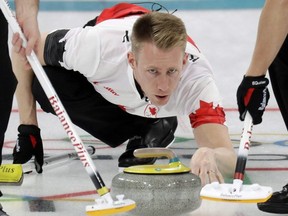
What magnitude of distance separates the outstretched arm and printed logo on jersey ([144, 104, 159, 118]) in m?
→ 0.22

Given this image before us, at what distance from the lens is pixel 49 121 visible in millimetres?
4238

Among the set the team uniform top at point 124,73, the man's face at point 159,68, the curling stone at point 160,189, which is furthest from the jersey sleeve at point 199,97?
the curling stone at point 160,189

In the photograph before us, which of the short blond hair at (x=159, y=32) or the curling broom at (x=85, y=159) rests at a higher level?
the short blond hair at (x=159, y=32)

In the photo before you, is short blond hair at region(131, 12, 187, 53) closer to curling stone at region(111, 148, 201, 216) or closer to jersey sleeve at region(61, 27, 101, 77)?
jersey sleeve at region(61, 27, 101, 77)

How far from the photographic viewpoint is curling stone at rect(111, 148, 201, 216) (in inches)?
95.7

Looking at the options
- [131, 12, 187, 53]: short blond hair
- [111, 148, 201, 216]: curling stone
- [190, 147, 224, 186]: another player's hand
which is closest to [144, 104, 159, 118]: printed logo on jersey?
[131, 12, 187, 53]: short blond hair

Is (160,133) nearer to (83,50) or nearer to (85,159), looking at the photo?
(83,50)

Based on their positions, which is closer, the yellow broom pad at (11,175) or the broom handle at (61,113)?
the broom handle at (61,113)

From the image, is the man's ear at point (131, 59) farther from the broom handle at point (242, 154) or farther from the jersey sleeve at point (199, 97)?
the broom handle at point (242, 154)

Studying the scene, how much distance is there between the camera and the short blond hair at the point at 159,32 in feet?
9.29

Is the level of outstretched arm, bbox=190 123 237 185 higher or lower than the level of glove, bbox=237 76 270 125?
lower

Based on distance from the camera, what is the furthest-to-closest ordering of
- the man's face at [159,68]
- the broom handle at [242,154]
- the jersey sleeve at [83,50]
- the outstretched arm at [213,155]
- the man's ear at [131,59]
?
the jersey sleeve at [83,50]
the man's ear at [131,59]
the man's face at [159,68]
the outstretched arm at [213,155]
the broom handle at [242,154]

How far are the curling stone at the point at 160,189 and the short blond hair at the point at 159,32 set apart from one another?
462 mm

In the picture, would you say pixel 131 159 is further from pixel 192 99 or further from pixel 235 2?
pixel 235 2
